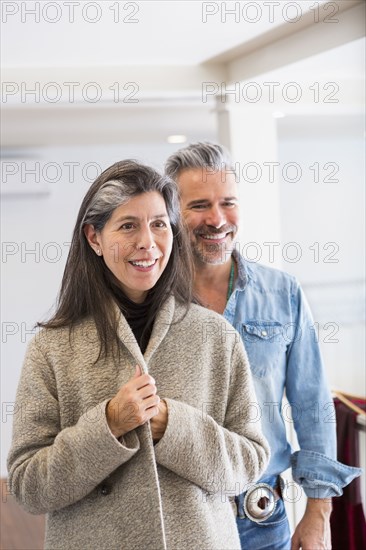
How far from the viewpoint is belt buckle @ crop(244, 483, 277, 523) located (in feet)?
5.62

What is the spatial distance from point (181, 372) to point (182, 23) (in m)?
1.08

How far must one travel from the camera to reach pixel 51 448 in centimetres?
134

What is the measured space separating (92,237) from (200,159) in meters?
0.42

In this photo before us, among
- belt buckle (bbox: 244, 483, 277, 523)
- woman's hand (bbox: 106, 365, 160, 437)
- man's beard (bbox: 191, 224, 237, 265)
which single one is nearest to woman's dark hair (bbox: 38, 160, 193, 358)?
woman's hand (bbox: 106, 365, 160, 437)

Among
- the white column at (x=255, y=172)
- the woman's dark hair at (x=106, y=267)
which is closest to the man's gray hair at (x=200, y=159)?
the woman's dark hair at (x=106, y=267)

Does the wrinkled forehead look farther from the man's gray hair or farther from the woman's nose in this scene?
the woman's nose

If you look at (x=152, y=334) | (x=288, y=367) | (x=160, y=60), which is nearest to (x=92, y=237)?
(x=152, y=334)

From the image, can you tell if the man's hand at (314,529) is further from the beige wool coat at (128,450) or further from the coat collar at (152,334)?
the coat collar at (152,334)

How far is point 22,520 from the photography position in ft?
8.98

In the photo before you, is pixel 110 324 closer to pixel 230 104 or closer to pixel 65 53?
pixel 65 53

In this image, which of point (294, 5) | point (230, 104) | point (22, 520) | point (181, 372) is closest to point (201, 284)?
point (181, 372)

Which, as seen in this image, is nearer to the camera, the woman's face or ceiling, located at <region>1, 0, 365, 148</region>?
the woman's face

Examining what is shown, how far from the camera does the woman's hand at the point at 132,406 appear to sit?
1.32 m

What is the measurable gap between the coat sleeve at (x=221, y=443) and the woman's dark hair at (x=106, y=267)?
0.17 m
